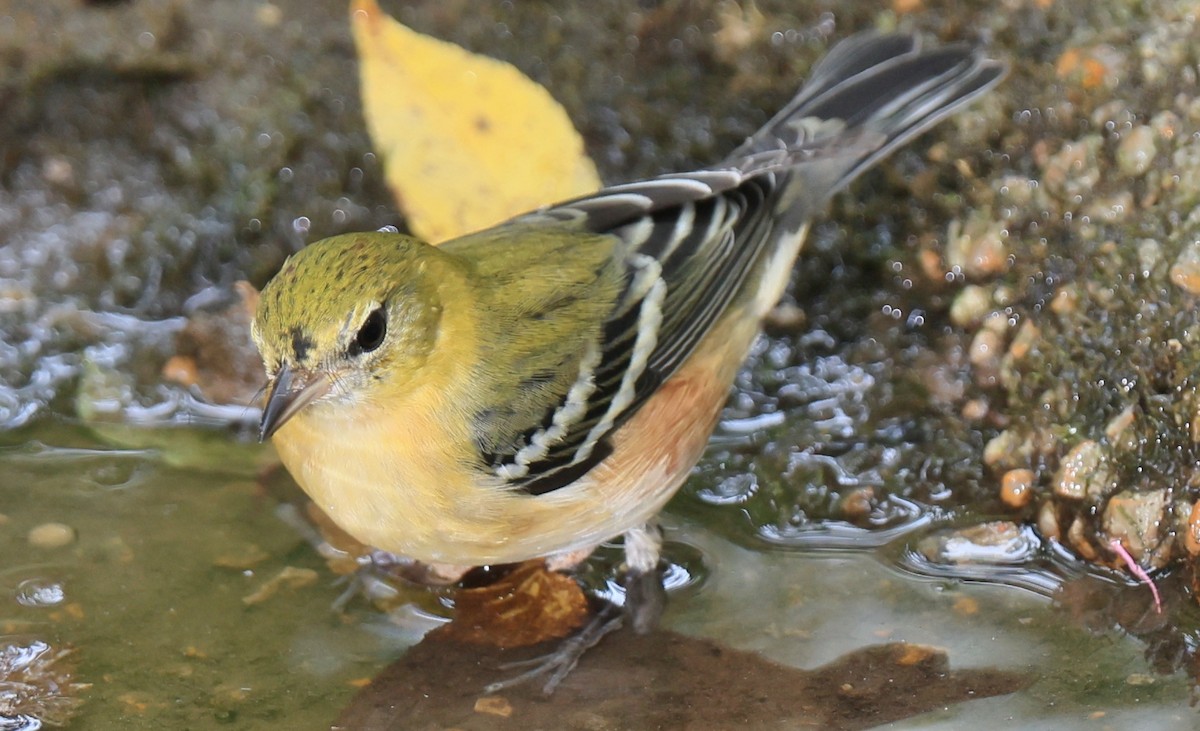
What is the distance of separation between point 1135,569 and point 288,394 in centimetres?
238

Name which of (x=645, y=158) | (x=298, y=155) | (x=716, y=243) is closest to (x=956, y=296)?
(x=716, y=243)

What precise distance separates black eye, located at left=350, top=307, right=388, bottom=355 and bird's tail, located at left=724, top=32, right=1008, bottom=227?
4.56 feet

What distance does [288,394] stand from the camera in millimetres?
3166

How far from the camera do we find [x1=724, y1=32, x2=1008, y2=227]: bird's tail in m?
4.25

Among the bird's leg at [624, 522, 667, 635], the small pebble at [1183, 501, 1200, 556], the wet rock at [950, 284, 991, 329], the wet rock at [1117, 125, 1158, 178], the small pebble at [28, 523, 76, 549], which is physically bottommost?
the bird's leg at [624, 522, 667, 635]

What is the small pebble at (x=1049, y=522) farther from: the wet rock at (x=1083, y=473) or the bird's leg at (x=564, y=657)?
the bird's leg at (x=564, y=657)

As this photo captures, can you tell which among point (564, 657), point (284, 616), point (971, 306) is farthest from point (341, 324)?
point (971, 306)

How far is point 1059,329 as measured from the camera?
4.12 metres

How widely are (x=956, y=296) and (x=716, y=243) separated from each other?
0.95 metres

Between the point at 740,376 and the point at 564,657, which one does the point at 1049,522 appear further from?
the point at 564,657

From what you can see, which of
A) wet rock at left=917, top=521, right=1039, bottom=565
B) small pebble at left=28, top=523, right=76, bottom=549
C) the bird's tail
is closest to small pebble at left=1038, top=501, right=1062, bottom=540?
wet rock at left=917, top=521, right=1039, bottom=565

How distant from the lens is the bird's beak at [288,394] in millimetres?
3135

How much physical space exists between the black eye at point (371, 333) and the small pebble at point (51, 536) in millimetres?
1325

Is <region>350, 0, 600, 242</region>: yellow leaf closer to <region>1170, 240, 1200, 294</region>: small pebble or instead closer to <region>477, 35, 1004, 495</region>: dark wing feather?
<region>477, 35, 1004, 495</region>: dark wing feather
